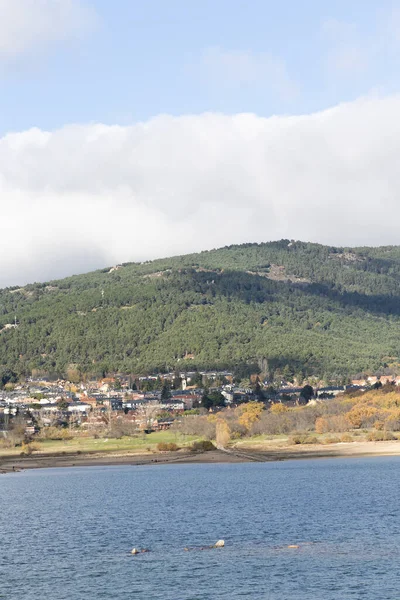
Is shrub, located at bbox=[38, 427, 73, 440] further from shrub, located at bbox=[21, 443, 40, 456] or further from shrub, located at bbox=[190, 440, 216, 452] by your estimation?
shrub, located at bbox=[190, 440, 216, 452]

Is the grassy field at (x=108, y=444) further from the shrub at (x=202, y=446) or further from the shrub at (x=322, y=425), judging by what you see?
the shrub at (x=322, y=425)

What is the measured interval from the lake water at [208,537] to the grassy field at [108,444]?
45719mm

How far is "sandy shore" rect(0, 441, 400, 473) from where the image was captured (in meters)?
139

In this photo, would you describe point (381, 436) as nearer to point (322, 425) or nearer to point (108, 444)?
point (322, 425)

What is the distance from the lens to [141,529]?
6894 cm

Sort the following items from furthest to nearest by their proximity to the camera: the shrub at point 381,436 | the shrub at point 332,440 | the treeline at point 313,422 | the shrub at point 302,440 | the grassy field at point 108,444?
the grassy field at point 108,444, the treeline at point 313,422, the shrub at point 302,440, the shrub at point 381,436, the shrub at point 332,440

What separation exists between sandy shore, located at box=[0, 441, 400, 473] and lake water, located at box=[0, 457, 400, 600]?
1012 inches

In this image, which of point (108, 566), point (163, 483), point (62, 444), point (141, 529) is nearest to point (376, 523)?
point (141, 529)

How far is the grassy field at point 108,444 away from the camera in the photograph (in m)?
159

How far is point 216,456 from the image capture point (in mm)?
144250

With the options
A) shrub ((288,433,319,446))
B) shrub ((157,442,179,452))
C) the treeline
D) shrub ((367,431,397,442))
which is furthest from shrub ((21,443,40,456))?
shrub ((367,431,397,442))

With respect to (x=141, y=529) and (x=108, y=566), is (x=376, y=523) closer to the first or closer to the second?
(x=141, y=529)

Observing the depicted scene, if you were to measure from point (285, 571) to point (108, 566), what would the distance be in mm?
10512

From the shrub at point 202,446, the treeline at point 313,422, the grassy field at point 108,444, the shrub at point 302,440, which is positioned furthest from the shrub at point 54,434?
the shrub at point 302,440
